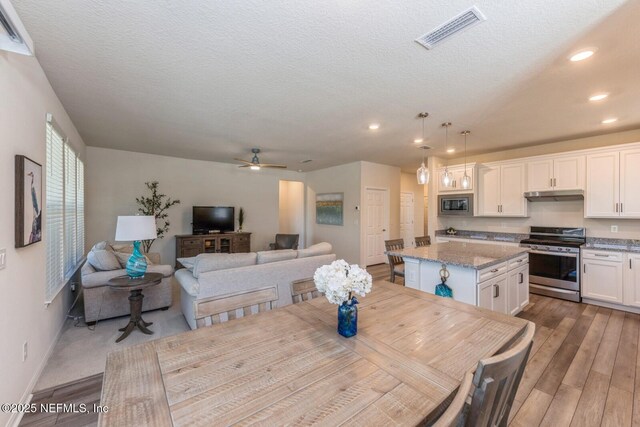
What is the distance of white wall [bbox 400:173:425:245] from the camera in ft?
28.3

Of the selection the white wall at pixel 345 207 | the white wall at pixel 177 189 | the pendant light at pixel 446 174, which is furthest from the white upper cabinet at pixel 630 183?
the white wall at pixel 177 189

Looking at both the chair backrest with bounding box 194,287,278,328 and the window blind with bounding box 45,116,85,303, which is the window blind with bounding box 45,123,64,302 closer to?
the window blind with bounding box 45,116,85,303

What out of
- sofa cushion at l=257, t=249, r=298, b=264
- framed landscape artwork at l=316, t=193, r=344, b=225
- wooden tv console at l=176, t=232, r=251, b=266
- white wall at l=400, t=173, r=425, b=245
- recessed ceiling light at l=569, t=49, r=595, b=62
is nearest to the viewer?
recessed ceiling light at l=569, t=49, r=595, b=62

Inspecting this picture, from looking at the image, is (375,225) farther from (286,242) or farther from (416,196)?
(416,196)

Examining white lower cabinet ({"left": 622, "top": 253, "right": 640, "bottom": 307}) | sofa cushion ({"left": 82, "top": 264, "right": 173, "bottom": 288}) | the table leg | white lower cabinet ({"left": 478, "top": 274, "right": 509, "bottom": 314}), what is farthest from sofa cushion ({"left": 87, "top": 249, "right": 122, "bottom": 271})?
white lower cabinet ({"left": 622, "top": 253, "right": 640, "bottom": 307})

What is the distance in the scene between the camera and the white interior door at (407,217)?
852 cm

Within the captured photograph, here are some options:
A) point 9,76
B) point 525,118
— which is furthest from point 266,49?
point 525,118

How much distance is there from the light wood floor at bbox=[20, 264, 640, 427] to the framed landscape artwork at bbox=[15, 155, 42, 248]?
125 cm

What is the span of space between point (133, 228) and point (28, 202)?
880mm

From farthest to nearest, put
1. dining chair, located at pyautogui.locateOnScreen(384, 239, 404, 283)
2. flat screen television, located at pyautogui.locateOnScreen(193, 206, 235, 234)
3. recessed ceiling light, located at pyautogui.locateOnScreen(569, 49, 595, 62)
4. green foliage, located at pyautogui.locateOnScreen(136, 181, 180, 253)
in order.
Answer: flat screen television, located at pyautogui.locateOnScreen(193, 206, 235, 234), green foliage, located at pyautogui.locateOnScreen(136, 181, 180, 253), dining chair, located at pyautogui.locateOnScreen(384, 239, 404, 283), recessed ceiling light, located at pyautogui.locateOnScreen(569, 49, 595, 62)

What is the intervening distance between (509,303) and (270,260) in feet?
9.99

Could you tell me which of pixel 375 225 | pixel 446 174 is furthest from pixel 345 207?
pixel 446 174

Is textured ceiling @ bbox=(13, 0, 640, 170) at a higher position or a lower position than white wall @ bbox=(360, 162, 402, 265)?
higher

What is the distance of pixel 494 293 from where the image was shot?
3.04 metres
